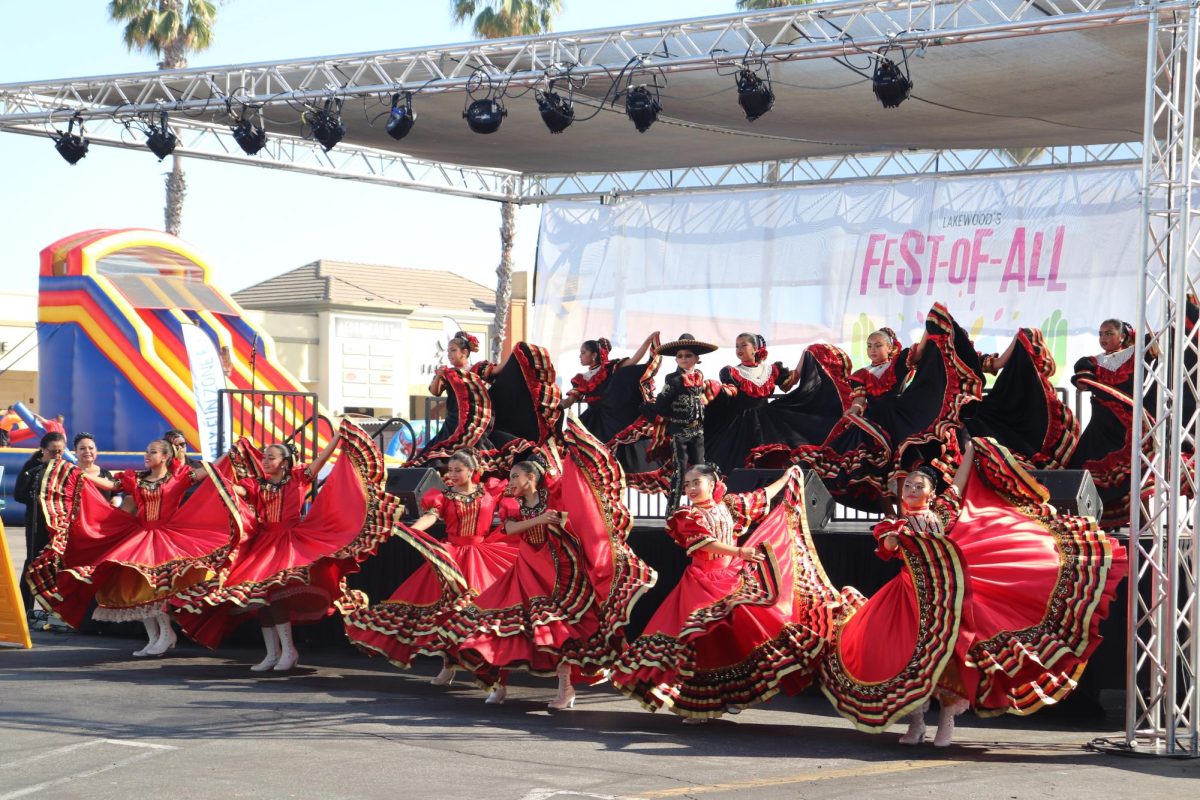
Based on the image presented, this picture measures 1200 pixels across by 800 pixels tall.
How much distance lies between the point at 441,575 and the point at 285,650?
1538 millimetres

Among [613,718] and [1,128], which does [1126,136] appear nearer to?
[613,718]

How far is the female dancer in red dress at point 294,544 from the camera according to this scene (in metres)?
8.78

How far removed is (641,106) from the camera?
10.7 metres

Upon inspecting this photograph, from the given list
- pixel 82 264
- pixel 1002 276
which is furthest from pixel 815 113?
pixel 82 264

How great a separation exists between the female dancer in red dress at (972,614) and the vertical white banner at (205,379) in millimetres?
9161

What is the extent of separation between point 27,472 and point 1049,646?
7.02 metres

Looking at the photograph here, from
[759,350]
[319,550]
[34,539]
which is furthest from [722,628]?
[34,539]

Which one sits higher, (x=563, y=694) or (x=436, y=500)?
(x=436, y=500)

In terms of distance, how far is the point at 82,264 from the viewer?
19.2 meters

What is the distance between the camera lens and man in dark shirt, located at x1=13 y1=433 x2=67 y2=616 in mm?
10133

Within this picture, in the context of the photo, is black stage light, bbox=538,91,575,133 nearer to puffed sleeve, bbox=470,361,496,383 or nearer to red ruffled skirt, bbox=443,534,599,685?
puffed sleeve, bbox=470,361,496,383

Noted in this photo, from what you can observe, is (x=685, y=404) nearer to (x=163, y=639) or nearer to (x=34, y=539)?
(x=163, y=639)

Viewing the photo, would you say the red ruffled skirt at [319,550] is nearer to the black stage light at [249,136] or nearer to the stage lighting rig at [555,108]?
the stage lighting rig at [555,108]

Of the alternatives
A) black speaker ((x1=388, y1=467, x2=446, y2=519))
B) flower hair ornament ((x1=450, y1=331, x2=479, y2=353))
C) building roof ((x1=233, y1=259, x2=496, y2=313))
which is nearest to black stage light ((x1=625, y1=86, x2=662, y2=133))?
flower hair ornament ((x1=450, y1=331, x2=479, y2=353))
